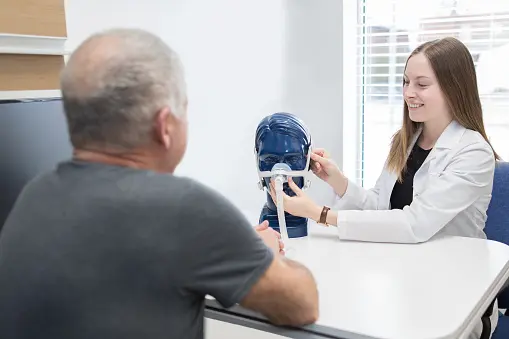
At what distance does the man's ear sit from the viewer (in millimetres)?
863

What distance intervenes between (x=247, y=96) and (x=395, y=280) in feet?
5.03

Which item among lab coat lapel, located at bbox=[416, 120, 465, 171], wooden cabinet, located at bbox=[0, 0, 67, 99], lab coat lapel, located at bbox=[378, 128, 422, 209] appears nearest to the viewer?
wooden cabinet, located at bbox=[0, 0, 67, 99]

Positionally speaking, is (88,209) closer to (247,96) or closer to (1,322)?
(1,322)

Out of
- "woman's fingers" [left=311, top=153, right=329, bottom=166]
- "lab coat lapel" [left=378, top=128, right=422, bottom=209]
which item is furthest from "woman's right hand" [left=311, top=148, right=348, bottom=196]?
"lab coat lapel" [left=378, top=128, right=422, bottom=209]

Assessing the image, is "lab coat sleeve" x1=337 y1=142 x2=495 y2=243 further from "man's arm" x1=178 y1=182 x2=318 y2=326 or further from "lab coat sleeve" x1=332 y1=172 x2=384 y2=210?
"man's arm" x1=178 y1=182 x2=318 y2=326

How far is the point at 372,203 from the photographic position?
209cm

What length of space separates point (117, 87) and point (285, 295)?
17.0 inches

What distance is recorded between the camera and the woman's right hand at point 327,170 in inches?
76.2

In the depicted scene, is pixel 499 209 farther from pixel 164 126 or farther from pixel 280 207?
pixel 164 126

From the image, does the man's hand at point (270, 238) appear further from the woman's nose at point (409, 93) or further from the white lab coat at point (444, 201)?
the woman's nose at point (409, 93)

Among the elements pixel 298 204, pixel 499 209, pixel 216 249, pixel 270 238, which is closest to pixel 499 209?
pixel 499 209

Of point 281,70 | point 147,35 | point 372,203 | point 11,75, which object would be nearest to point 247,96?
point 281,70

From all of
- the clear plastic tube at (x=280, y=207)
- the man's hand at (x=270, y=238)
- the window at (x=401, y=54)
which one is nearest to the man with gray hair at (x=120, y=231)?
the man's hand at (x=270, y=238)

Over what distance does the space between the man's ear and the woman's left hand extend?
32.2 inches
